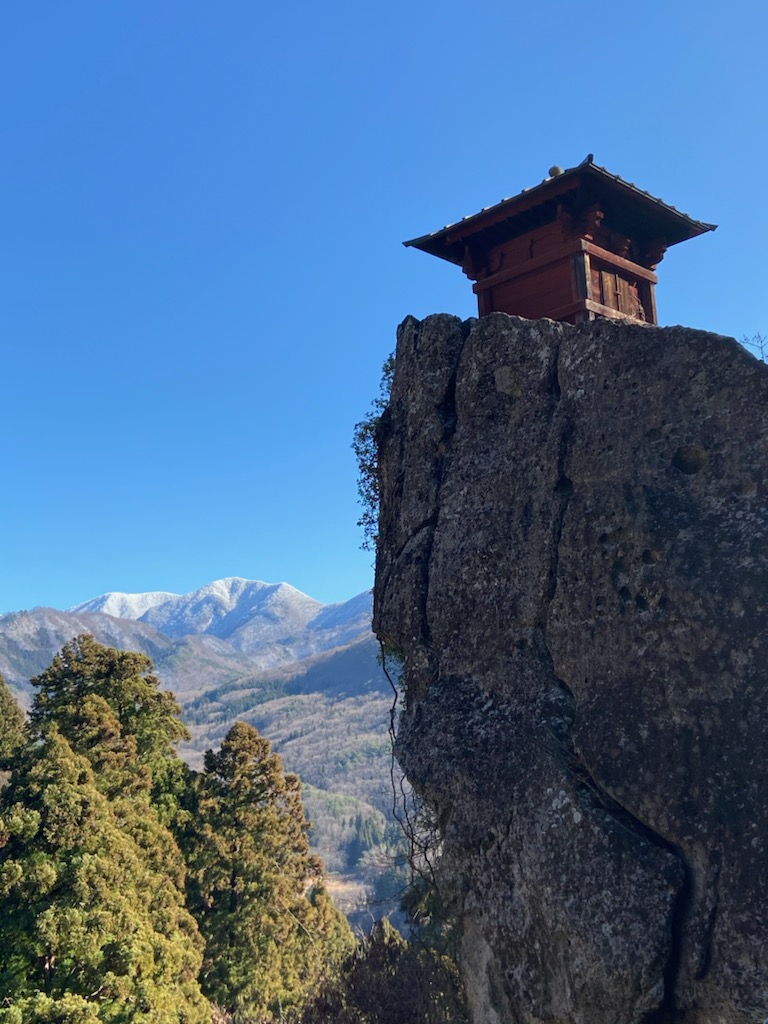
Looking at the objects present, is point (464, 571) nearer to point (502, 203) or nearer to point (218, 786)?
point (502, 203)

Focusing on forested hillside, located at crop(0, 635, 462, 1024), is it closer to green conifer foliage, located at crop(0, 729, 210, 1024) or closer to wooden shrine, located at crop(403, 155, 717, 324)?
green conifer foliage, located at crop(0, 729, 210, 1024)

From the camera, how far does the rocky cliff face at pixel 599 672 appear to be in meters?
6.13

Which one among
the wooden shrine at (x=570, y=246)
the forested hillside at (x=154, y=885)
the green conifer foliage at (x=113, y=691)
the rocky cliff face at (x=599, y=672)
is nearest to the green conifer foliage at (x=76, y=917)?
the forested hillside at (x=154, y=885)

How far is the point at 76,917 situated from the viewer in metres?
15.2

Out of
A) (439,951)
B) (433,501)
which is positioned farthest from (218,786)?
(433,501)

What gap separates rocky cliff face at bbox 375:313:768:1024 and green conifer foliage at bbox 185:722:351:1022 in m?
16.3

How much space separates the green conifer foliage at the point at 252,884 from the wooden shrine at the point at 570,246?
56.6ft

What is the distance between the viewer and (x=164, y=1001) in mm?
15375

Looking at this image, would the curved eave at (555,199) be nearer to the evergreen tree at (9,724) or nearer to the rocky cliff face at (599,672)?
the rocky cliff face at (599,672)

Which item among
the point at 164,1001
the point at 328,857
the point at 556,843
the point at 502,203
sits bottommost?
the point at 328,857

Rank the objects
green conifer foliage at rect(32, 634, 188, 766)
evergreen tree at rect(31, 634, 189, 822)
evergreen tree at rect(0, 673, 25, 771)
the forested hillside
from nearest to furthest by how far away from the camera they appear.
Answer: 1. the forested hillside
2. evergreen tree at rect(31, 634, 189, 822)
3. green conifer foliage at rect(32, 634, 188, 766)
4. evergreen tree at rect(0, 673, 25, 771)

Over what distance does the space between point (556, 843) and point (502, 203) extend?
9266 millimetres

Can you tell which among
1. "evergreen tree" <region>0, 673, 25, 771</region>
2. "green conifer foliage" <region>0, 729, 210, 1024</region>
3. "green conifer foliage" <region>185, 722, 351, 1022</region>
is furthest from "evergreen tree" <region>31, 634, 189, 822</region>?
"evergreen tree" <region>0, 673, 25, 771</region>

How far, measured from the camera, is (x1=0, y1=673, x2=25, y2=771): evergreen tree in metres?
34.3
